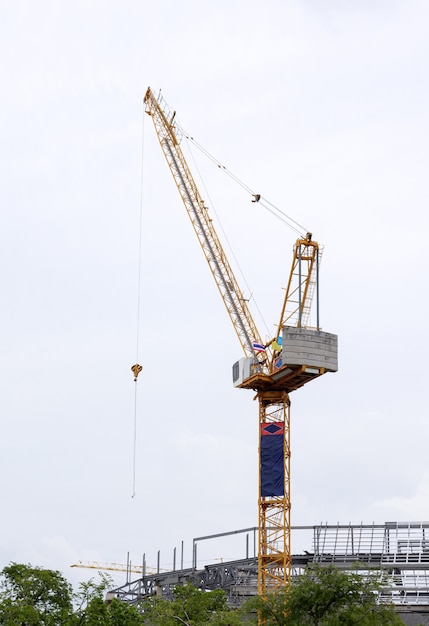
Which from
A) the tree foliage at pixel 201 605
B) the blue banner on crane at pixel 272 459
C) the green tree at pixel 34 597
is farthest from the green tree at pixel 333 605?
the blue banner on crane at pixel 272 459

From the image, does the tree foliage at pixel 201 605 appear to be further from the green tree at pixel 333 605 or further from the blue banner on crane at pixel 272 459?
the blue banner on crane at pixel 272 459

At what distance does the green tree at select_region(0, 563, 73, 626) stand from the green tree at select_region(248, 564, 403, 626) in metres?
29.9

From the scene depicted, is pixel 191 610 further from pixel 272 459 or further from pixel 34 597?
pixel 272 459

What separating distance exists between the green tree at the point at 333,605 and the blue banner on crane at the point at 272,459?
65.5 metres

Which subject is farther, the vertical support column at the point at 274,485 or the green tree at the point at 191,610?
the vertical support column at the point at 274,485

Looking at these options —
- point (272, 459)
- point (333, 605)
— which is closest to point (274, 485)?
point (272, 459)

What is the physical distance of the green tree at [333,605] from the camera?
264 ft

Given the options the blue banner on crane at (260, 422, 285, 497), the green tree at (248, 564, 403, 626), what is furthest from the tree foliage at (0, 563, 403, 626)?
the blue banner on crane at (260, 422, 285, 497)

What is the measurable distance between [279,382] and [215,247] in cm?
2115

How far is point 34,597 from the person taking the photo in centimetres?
10988

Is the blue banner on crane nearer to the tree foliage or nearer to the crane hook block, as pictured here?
the crane hook block

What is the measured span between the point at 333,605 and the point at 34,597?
125 feet

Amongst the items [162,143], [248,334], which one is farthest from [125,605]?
[162,143]

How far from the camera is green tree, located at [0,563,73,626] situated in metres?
105
